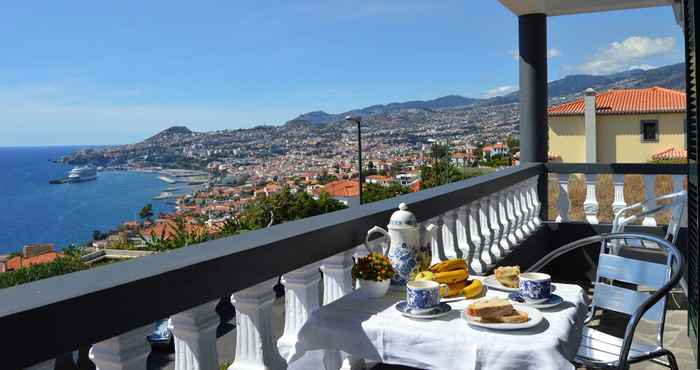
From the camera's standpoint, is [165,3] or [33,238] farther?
[165,3]

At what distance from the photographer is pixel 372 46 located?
2726 inches

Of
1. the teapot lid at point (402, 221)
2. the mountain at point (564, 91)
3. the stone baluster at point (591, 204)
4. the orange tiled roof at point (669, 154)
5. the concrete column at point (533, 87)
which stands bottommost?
the orange tiled roof at point (669, 154)

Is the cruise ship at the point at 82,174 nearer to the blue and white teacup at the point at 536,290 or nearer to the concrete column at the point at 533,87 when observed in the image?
the concrete column at the point at 533,87

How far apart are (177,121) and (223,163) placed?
1706 inches

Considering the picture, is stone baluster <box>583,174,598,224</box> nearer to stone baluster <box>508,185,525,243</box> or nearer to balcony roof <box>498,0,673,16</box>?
stone baluster <box>508,185,525,243</box>

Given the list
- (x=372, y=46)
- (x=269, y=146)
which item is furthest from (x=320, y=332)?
(x=372, y=46)

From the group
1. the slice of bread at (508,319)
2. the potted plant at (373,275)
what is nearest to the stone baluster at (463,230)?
the potted plant at (373,275)

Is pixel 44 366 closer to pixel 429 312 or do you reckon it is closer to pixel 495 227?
pixel 429 312

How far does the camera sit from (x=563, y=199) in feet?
18.1

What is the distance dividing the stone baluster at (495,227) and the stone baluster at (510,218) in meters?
0.26

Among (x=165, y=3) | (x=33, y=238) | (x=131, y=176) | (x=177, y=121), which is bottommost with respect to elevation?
(x=33, y=238)

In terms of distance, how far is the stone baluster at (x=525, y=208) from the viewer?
4.82 meters

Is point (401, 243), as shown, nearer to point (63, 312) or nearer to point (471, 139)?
point (63, 312)

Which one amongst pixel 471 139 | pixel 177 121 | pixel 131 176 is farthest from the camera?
pixel 177 121
